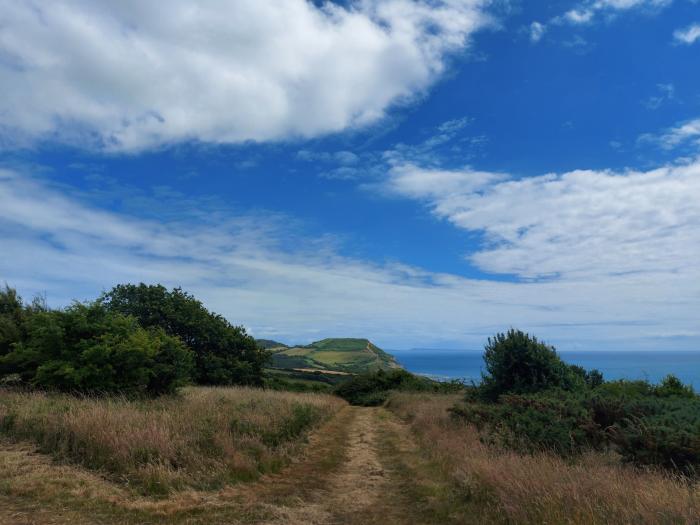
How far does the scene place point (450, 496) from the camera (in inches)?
317

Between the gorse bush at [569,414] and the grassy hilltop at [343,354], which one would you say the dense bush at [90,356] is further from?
the grassy hilltop at [343,354]

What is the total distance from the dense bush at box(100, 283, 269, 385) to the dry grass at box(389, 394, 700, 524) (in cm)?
3110

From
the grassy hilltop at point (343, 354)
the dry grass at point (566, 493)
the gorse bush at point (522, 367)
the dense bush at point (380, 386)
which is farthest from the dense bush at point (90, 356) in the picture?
the grassy hilltop at point (343, 354)

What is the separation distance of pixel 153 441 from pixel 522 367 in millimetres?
18141

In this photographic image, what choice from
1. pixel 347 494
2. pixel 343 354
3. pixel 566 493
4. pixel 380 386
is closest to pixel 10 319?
pixel 347 494

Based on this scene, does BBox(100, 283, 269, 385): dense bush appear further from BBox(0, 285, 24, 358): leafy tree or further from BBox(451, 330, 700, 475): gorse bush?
BBox(451, 330, 700, 475): gorse bush

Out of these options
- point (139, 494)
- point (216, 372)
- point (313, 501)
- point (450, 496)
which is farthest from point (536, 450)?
point (216, 372)

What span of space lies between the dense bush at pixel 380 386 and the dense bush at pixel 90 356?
28.7 metres

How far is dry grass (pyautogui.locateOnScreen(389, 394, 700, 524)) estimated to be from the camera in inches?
209

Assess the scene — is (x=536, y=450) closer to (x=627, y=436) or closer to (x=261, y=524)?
(x=627, y=436)

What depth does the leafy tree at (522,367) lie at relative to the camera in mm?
21188

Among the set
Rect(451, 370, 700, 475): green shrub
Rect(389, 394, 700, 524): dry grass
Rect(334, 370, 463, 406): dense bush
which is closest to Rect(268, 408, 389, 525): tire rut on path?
Rect(389, 394, 700, 524): dry grass

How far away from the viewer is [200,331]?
3850 centimetres

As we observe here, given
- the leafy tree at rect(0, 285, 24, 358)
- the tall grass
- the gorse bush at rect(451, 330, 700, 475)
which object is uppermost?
the leafy tree at rect(0, 285, 24, 358)
